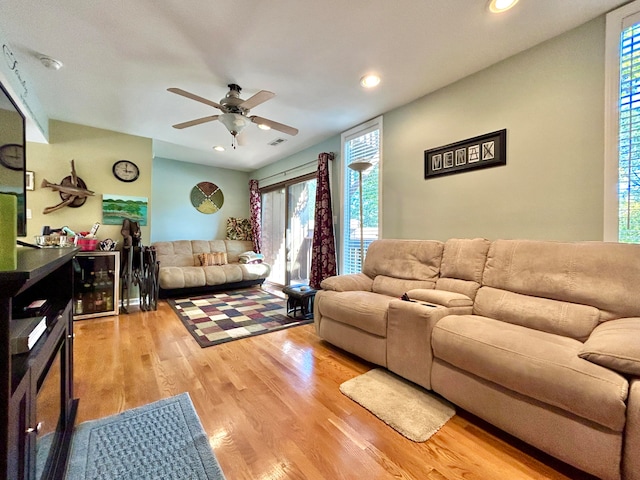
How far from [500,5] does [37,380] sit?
117 inches

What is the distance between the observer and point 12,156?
1270 mm

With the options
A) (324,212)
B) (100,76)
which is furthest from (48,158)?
(324,212)

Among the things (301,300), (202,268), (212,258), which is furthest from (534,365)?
(212,258)

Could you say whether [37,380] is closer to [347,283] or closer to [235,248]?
[347,283]

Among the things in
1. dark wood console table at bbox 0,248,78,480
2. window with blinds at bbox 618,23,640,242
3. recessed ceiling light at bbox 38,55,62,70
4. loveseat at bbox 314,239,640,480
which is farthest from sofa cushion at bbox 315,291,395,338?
recessed ceiling light at bbox 38,55,62,70

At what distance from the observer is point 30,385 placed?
32.6 inches

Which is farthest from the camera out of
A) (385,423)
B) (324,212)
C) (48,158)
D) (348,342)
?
(324,212)

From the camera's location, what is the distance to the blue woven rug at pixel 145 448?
1.18m

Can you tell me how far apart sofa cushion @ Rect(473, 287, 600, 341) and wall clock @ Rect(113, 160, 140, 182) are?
458 cm

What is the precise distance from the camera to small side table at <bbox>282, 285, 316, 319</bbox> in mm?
3244

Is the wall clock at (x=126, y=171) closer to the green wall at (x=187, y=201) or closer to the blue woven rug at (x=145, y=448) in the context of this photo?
the green wall at (x=187, y=201)

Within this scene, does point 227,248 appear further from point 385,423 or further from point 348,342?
point 385,423

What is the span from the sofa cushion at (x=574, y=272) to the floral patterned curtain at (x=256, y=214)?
4546mm

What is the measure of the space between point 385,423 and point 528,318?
3.62 ft
